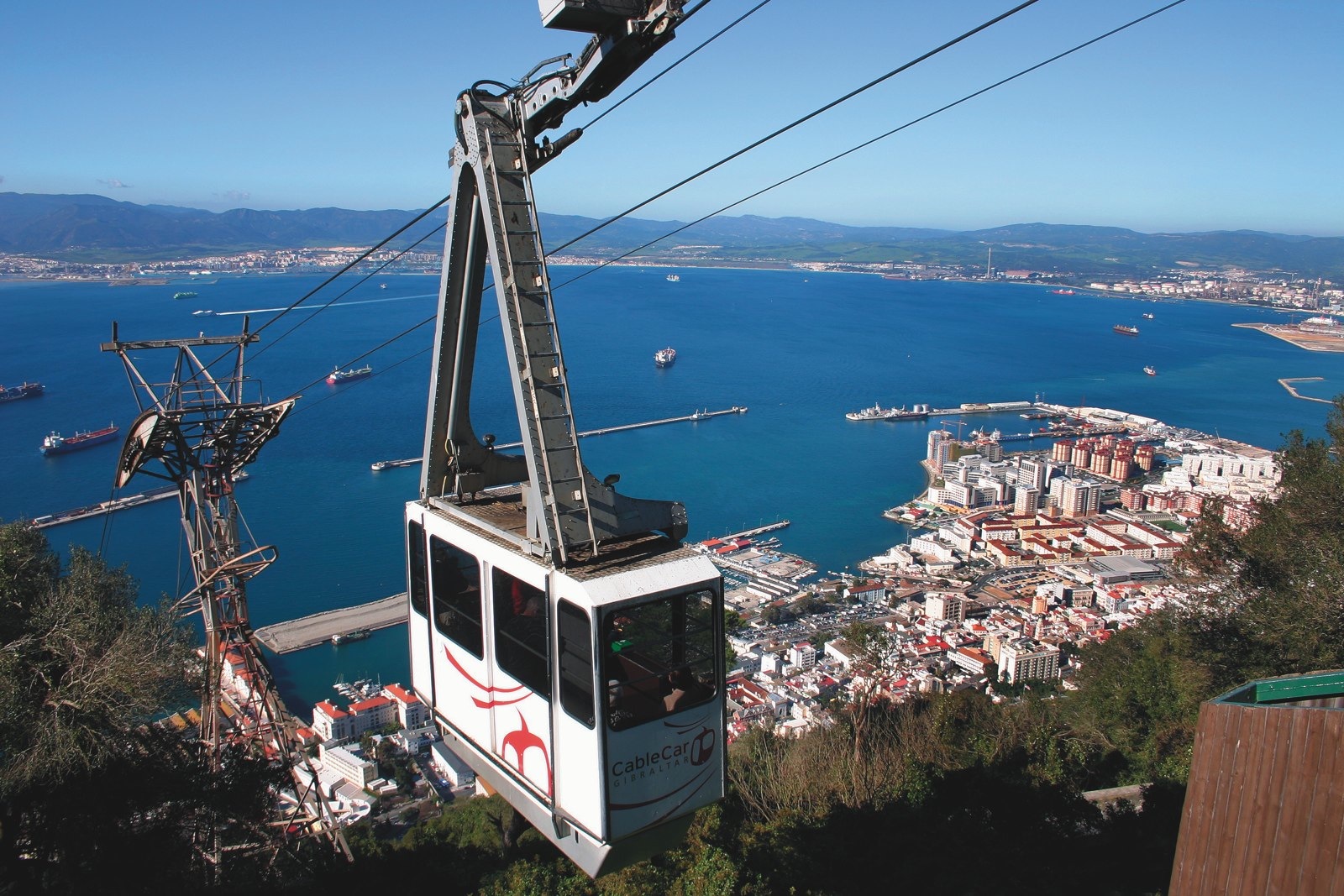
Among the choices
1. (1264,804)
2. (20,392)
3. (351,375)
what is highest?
(1264,804)

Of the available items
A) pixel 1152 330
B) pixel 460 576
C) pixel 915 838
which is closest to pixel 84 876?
pixel 460 576

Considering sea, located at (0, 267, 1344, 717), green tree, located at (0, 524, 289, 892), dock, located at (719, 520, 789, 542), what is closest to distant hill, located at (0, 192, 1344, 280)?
sea, located at (0, 267, 1344, 717)

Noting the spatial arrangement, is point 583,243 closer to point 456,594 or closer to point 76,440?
point 76,440

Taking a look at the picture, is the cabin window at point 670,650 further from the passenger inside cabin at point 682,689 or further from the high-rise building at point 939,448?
the high-rise building at point 939,448

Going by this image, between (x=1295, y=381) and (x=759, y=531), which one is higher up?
(x=1295, y=381)

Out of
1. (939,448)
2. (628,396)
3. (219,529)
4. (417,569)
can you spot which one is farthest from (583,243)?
(417,569)

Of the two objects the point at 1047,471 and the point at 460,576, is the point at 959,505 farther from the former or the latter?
the point at 460,576
